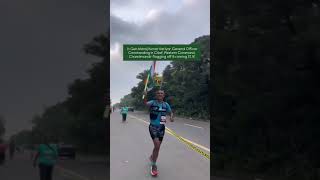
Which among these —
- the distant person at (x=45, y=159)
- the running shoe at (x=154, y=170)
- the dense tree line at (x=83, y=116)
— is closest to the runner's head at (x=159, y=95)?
the dense tree line at (x=83, y=116)

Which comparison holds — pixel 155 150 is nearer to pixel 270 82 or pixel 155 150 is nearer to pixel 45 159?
pixel 45 159

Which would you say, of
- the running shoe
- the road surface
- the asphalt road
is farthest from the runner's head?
the road surface

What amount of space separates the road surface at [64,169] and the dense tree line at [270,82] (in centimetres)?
241

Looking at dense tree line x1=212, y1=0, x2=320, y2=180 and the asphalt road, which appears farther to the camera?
dense tree line x1=212, y1=0, x2=320, y2=180

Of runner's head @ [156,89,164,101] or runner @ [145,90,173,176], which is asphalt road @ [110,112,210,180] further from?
runner's head @ [156,89,164,101]

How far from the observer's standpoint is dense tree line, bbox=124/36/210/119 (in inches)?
328

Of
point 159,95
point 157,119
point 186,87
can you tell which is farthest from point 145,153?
point 186,87

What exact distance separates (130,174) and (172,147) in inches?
34.4

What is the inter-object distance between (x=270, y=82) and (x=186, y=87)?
5.09 ft

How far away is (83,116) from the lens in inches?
375

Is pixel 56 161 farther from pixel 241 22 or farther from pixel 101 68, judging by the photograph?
pixel 241 22

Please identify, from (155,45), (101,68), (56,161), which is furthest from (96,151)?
(155,45)
